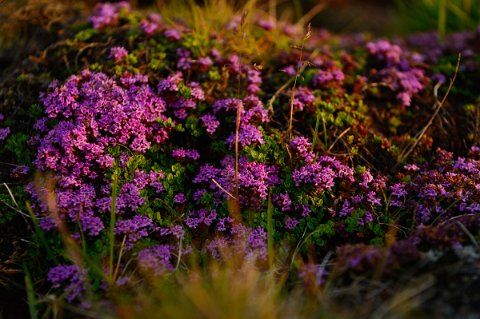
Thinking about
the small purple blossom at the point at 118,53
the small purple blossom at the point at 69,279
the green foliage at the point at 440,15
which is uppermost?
the small purple blossom at the point at 118,53

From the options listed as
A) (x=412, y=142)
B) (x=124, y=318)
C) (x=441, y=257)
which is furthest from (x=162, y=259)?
(x=412, y=142)

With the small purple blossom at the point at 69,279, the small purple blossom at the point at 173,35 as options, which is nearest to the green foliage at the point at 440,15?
the small purple blossom at the point at 173,35

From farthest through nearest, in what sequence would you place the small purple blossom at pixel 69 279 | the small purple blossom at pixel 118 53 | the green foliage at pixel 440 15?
the green foliage at pixel 440 15, the small purple blossom at pixel 118 53, the small purple blossom at pixel 69 279

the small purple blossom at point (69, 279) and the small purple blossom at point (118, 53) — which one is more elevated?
the small purple blossom at point (118, 53)

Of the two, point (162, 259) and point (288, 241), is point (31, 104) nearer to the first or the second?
point (162, 259)

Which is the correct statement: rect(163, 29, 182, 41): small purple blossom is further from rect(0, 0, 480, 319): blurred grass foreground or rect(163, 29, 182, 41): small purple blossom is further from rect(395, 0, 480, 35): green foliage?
rect(395, 0, 480, 35): green foliage

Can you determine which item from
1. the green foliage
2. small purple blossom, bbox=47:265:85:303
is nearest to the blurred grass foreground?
small purple blossom, bbox=47:265:85:303

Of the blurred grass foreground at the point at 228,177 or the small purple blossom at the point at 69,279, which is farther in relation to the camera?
the small purple blossom at the point at 69,279

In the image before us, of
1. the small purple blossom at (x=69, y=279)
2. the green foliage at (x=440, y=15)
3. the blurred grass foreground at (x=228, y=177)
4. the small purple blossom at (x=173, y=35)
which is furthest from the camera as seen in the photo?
the green foliage at (x=440, y=15)

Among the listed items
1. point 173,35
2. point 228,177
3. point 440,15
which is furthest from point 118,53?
point 440,15

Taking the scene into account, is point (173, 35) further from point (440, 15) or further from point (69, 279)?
point (440, 15)

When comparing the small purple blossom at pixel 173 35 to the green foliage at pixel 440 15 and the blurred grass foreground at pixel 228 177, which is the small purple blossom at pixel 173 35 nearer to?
the blurred grass foreground at pixel 228 177
